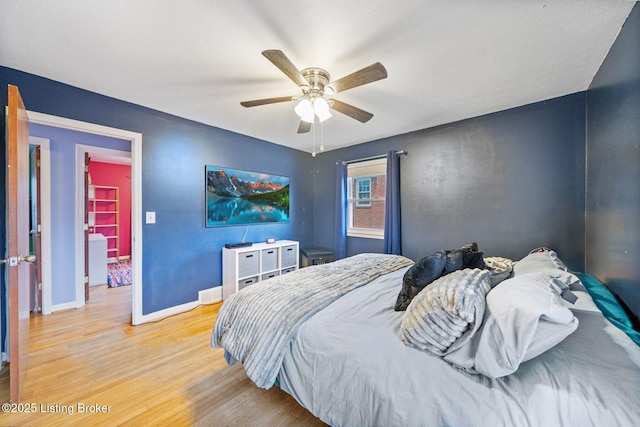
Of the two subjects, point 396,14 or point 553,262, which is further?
point 553,262

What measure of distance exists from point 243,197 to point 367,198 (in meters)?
1.93

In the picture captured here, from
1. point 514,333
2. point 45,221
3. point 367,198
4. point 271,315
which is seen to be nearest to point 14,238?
point 271,315

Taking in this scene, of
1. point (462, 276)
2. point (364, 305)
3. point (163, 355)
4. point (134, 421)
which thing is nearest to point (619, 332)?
point (462, 276)

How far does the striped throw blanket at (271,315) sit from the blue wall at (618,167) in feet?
4.93

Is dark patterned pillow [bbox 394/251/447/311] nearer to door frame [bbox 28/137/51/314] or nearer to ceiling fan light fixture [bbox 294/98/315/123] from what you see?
ceiling fan light fixture [bbox 294/98/315/123]

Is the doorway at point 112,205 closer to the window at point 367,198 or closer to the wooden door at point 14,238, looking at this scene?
the wooden door at point 14,238

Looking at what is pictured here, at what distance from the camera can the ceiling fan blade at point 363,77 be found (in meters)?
1.52

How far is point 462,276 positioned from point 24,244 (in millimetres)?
A: 2952

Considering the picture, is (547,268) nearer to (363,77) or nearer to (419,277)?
(419,277)

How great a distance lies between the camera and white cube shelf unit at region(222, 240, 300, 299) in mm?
3238

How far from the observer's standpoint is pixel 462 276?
1.32 m

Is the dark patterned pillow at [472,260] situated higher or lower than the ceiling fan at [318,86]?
lower

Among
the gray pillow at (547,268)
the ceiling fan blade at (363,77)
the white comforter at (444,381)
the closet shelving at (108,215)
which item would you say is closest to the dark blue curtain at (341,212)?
the ceiling fan blade at (363,77)

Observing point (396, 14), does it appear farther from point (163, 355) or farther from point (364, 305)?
point (163, 355)
